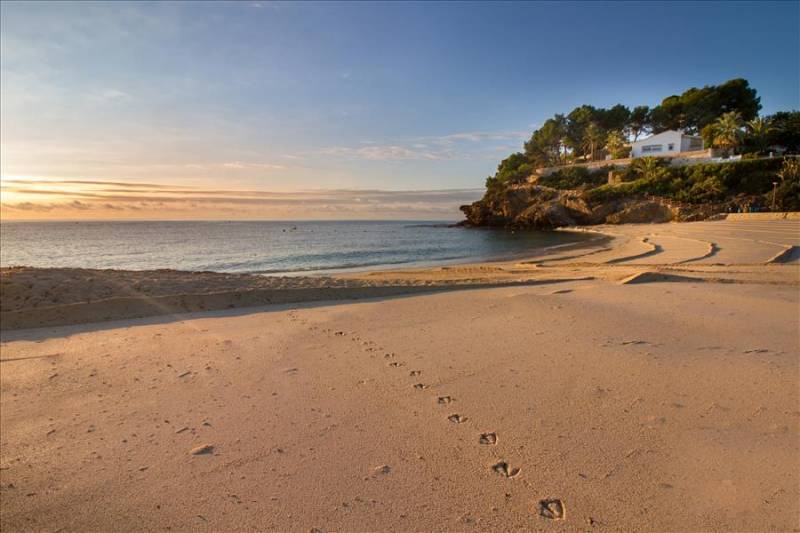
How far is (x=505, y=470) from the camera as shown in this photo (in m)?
2.85

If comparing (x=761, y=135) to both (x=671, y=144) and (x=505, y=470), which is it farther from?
(x=505, y=470)

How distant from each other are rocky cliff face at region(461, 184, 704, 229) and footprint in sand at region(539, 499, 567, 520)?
5194 cm

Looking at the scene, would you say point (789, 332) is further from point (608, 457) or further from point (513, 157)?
point (513, 157)

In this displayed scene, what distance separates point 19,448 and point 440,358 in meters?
4.25

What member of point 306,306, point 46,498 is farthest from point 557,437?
point 306,306

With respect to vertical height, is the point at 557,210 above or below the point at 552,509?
above

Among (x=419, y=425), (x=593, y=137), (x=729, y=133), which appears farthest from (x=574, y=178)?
(x=419, y=425)

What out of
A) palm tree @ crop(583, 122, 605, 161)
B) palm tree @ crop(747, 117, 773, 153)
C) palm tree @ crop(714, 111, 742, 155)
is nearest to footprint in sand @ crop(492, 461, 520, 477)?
palm tree @ crop(714, 111, 742, 155)

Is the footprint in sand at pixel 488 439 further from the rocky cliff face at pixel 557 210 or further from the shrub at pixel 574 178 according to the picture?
the shrub at pixel 574 178

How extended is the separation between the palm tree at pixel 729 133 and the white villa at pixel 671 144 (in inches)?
190

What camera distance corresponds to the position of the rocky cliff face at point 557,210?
49469mm

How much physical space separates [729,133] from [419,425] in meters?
69.2

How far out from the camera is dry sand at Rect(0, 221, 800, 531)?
8.42ft

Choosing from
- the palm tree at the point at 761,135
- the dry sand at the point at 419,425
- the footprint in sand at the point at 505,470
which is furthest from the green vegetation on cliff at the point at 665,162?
the footprint in sand at the point at 505,470
